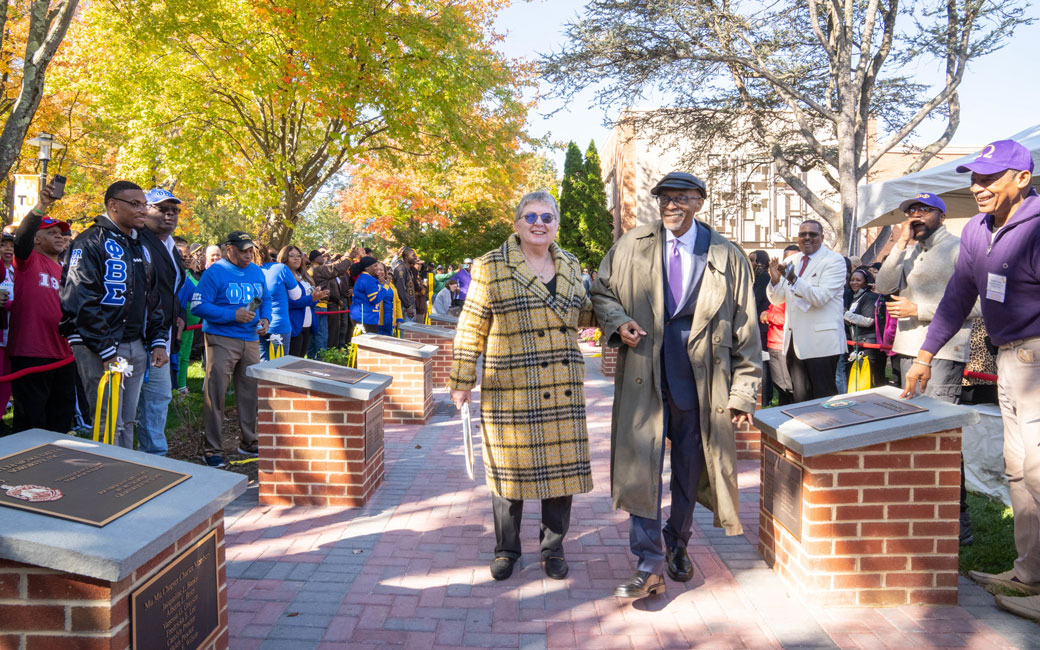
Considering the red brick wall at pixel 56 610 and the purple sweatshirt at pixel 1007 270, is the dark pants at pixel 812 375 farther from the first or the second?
the red brick wall at pixel 56 610

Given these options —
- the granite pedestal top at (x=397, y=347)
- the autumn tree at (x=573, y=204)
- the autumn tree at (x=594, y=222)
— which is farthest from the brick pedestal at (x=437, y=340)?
the autumn tree at (x=573, y=204)

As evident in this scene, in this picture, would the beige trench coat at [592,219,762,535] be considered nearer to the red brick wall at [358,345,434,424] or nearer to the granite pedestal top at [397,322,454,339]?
the red brick wall at [358,345,434,424]

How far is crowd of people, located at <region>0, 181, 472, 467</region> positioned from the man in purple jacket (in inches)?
188

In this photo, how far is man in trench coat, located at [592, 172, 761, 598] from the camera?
3639mm

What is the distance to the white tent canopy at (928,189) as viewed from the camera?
23.8 feet

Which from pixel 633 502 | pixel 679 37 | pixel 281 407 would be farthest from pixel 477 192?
pixel 633 502

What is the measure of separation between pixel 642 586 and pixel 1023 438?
190 cm

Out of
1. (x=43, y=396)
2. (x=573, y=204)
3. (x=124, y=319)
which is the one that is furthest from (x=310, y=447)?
(x=573, y=204)

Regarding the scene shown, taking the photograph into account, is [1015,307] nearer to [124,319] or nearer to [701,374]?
[701,374]

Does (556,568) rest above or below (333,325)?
below

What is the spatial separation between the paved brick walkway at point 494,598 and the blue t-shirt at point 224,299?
1.75 m

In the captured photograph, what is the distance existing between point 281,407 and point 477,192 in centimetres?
1578

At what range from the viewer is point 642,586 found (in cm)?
357

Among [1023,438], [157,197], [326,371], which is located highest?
[157,197]
